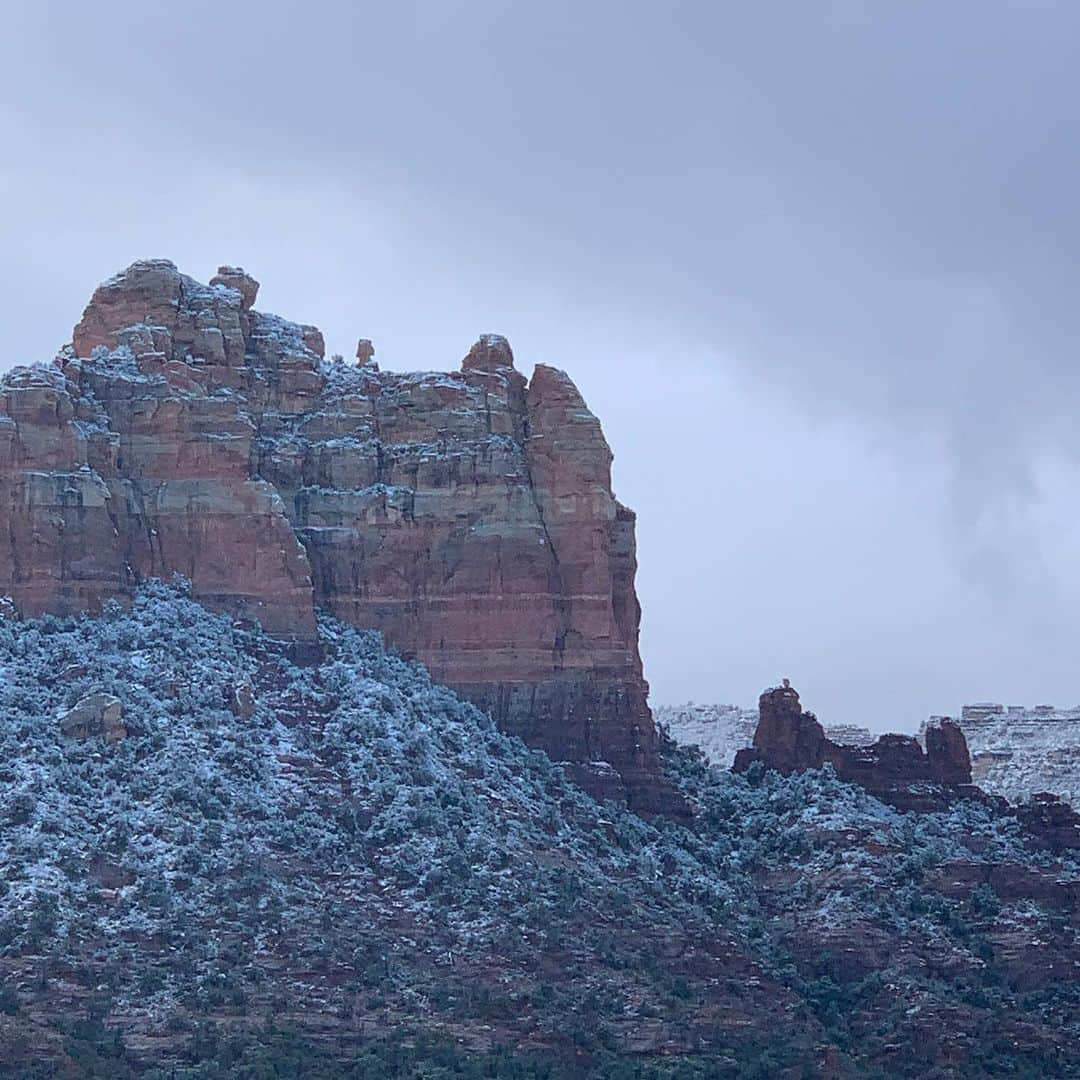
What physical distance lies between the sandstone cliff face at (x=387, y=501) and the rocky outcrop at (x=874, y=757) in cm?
608

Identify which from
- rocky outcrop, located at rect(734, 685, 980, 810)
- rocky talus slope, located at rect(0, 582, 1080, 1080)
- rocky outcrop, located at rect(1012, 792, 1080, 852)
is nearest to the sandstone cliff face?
rocky talus slope, located at rect(0, 582, 1080, 1080)

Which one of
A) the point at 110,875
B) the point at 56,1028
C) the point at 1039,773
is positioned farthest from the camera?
the point at 1039,773

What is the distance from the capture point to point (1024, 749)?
17488 cm

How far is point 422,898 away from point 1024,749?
5514 centimetres

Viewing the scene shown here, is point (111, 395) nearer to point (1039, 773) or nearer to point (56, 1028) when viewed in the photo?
point (56, 1028)

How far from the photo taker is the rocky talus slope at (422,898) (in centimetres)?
11850

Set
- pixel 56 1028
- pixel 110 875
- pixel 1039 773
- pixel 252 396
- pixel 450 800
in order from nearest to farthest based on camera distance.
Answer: pixel 56 1028
pixel 110 875
pixel 450 800
pixel 252 396
pixel 1039 773

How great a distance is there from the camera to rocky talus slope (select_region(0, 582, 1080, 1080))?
11850 cm

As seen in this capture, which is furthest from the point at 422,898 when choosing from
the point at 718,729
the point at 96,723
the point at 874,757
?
the point at 718,729

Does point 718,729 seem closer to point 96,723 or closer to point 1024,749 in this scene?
point 1024,749

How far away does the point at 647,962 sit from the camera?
126250 mm

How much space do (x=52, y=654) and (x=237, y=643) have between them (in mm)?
6460

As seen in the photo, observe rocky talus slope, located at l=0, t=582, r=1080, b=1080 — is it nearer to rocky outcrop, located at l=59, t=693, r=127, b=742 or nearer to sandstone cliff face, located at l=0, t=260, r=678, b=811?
rocky outcrop, located at l=59, t=693, r=127, b=742

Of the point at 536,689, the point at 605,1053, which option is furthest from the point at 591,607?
the point at 605,1053
